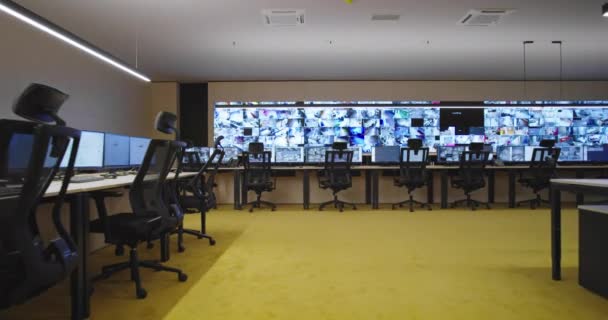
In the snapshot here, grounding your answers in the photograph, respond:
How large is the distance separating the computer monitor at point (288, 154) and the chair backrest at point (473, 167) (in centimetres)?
307

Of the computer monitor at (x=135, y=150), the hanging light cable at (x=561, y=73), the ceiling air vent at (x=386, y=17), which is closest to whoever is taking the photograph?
the ceiling air vent at (x=386, y=17)

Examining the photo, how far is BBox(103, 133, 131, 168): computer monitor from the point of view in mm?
4105

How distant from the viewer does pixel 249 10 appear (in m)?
4.44

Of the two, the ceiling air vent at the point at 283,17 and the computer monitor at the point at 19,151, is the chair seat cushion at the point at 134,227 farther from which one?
the ceiling air vent at the point at 283,17

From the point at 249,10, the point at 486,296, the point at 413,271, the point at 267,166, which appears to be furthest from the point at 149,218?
the point at 267,166

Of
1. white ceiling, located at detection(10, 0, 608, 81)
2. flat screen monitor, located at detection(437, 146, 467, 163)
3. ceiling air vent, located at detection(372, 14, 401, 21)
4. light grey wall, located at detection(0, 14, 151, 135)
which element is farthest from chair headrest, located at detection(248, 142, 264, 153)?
flat screen monitor, located at detection(437, 146, 467, 163)

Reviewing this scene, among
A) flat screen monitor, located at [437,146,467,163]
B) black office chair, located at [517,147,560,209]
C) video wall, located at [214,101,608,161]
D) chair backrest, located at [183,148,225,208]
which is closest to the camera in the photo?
chair backrest, located at [183,148,225,208]

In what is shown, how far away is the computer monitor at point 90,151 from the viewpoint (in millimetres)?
3662

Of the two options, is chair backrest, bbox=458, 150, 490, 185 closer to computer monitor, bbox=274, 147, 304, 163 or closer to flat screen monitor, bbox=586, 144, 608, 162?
flat screen monitor, bbox=586, 144, 608, 162

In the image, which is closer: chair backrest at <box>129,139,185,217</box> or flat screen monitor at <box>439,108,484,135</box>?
chair backrest at <box>129,139,185,217</box>

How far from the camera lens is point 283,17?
15.2 feet

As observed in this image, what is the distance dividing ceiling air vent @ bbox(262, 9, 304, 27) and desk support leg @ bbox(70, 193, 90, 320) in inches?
127

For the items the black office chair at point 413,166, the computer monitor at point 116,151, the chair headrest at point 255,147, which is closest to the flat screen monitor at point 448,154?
the black office chair at point 413,166

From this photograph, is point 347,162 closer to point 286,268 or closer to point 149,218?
point 286,268
